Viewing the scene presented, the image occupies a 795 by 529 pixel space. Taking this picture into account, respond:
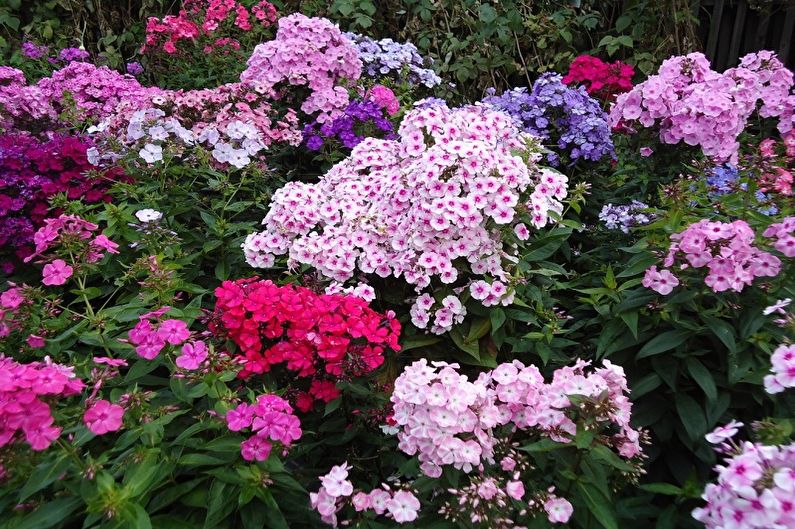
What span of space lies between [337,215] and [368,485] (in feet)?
3.72

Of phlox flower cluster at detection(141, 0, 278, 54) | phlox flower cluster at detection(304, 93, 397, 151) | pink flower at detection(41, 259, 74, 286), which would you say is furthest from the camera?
phlox flower cluster at detection(141, 0, 278, 54)

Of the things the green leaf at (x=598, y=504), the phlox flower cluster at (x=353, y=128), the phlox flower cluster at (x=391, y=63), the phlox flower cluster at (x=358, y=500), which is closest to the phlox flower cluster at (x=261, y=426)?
the phlox flower cluster at (x=358, y=500)

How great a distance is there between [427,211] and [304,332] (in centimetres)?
74

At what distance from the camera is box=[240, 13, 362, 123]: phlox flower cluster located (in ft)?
12.5

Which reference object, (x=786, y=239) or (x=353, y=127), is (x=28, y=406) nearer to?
(x=786, y=239)

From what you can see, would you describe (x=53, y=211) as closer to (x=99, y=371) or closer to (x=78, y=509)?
(x=99, y=371)

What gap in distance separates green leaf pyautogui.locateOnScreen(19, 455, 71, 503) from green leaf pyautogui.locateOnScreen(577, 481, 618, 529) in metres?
1.26

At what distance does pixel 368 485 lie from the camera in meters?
2.08

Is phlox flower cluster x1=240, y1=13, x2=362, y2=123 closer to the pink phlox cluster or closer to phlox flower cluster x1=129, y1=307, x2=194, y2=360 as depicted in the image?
phlox flower cluster x1=129, y1=307, x2=194, y2=360

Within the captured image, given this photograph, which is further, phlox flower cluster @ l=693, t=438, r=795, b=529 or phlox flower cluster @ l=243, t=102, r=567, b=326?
phlox flower cluster @ l=243, t=102, r=567, b=326

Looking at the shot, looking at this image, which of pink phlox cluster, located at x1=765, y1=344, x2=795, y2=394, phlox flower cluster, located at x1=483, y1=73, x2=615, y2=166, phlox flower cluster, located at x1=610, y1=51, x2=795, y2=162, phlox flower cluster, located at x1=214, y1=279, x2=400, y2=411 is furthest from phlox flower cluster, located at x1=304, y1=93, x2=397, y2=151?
pink phlox cluster, located at x1=765, y1=344, x2=795, y2=394

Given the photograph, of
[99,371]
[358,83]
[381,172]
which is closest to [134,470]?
[99,371]

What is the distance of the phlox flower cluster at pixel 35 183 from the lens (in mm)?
2918

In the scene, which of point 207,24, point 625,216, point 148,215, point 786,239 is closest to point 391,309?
point 148,215
